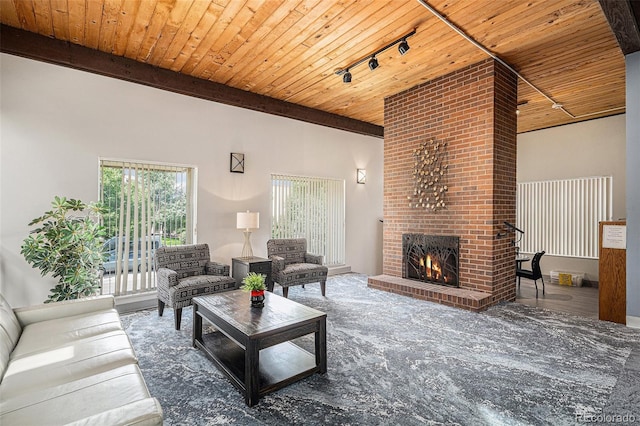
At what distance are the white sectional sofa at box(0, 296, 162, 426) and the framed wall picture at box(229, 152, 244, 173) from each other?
2.81 metres

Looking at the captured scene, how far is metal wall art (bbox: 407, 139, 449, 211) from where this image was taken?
455 centimetres

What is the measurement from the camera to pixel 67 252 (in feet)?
10.5

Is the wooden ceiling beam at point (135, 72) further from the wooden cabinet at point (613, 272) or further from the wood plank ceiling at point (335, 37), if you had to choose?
the wooden cabinet at point (613, 272)

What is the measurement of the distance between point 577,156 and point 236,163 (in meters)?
6.37

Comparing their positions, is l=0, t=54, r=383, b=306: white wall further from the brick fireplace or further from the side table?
the brick fireplace

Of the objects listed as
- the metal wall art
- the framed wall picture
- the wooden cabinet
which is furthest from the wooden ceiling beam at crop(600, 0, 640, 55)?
the framed wall picture

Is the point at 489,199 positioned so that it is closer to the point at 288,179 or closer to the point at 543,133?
the point at 288,179

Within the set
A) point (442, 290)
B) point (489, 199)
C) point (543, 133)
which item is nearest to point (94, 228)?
point (442, 290)

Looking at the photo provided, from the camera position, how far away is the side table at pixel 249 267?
4.28 metres

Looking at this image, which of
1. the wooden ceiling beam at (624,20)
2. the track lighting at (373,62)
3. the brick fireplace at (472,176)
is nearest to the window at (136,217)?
the track lighting at (373,62)

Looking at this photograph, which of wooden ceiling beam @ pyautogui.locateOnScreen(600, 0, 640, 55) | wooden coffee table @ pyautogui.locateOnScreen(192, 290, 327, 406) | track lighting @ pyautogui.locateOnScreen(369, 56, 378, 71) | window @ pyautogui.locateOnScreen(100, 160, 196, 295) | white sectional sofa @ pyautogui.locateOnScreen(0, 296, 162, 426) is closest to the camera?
white sectional sofa @ pyautogui.locateOnScreen(0, 296, 162, 426)

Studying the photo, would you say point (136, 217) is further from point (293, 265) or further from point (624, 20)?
point (624, 20)

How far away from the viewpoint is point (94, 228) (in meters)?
3.32

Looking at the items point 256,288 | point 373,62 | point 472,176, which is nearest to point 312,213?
point 472,176
